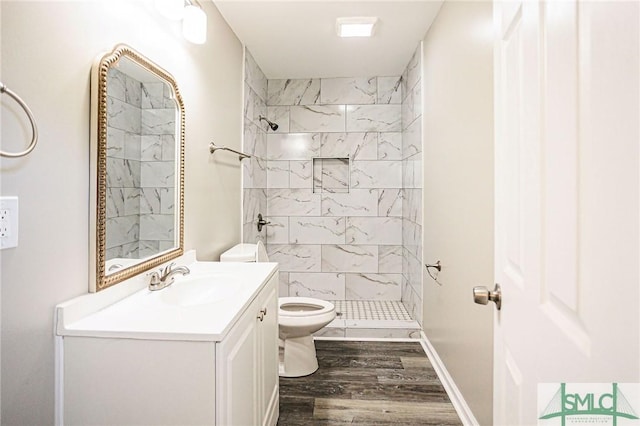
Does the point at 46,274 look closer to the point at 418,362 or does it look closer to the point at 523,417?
the point at 523,417

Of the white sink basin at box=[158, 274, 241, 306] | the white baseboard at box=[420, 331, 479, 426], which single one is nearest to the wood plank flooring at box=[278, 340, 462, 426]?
the white baseboard at box=[420, 331, 479, 426]

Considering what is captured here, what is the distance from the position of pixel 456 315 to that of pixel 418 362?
759 millimetres

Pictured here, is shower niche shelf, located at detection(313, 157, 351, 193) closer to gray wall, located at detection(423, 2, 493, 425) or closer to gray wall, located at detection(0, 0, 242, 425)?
gray wall, located at detection(423, 2, 493, 425)

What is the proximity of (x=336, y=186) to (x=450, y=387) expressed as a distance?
226cm

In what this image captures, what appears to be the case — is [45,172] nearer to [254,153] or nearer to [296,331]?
[296,331]

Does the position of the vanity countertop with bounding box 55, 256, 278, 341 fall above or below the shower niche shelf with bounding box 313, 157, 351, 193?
below

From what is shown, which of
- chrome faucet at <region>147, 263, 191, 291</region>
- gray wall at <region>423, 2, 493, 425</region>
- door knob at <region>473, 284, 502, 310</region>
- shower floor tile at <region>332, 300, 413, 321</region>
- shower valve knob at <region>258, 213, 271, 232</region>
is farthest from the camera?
shower valve knob at <region>258, 213, 271, 232</region>

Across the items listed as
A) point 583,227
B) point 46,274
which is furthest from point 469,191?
point 46,274

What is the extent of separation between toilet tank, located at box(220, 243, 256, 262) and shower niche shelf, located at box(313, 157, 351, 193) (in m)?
1.48

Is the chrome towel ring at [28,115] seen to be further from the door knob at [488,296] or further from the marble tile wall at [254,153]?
the marble tile wall at [254,153]

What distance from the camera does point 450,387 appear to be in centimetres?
218

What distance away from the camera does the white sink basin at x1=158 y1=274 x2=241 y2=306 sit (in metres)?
Result: 1.56

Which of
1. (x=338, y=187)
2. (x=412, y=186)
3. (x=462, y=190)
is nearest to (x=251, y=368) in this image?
(x=462, y=190)

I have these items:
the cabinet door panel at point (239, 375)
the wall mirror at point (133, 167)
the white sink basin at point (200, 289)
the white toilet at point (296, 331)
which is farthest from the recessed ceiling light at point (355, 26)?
the cabinet door panel at point (239, 375)
